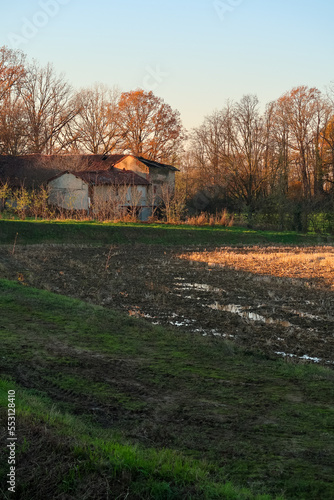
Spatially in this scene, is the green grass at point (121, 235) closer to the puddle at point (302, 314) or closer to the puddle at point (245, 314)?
the puddle at point (245, 314)

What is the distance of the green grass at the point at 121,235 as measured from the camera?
32.5 metres

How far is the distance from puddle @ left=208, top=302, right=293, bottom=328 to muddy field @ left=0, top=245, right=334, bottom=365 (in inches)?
0.8

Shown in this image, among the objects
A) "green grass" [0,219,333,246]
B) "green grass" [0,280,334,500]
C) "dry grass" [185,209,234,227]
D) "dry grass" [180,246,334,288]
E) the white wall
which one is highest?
the white wall

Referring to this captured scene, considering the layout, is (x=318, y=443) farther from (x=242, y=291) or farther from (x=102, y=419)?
(x=242, y=291)

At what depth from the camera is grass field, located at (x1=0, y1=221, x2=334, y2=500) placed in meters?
4.58

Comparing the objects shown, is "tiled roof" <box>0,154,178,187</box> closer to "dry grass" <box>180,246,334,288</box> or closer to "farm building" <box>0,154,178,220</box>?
"farm building" <box>0,154,178,220</box>

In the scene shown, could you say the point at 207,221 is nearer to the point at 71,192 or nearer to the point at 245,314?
the point at 71,192

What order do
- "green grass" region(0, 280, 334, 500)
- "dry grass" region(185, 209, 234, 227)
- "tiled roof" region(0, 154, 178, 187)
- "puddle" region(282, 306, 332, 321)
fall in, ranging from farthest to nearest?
"tiled roof" region(0, 154, 178, 187), "dry grass" region(185, 209, 234, 227), "puddle" region(282, 306, 332, 321), "green grass" region(0, 280, 334, 500)

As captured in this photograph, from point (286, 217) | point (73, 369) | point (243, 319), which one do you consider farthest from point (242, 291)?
point (286, 217)

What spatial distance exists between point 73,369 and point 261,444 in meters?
3.25

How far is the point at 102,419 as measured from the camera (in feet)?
20.3

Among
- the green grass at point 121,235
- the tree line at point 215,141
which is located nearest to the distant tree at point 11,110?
the tree line at point 215,141

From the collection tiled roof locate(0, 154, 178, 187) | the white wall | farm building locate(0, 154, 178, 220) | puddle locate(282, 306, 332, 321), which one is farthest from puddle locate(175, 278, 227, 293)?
tiled roof locate(0, 154, 178, 187)

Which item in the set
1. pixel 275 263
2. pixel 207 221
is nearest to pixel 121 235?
pixel 207 221
